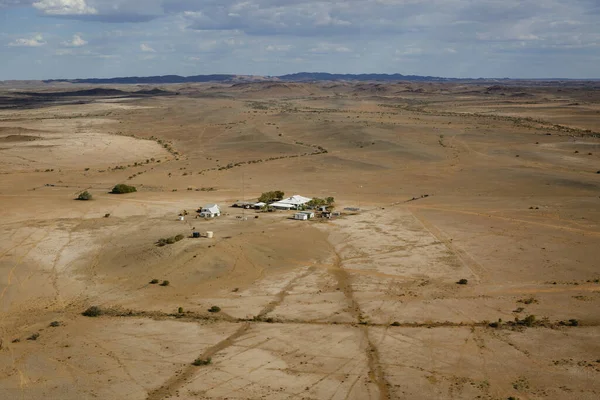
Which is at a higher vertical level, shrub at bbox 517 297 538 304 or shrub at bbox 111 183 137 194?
shrub at bbox 111 183 137 194

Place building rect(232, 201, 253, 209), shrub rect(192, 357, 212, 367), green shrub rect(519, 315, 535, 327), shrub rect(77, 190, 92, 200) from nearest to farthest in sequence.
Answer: shrub rect(192, 357, 212, 367), green shrub rect(519, 315, 535, 327), building rect(232, 201, 253, 209), shrub rect(77, 190, 92, 200)

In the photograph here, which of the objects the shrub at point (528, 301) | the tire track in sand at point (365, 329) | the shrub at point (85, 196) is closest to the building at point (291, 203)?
the tire track in sand at point (365, 329)

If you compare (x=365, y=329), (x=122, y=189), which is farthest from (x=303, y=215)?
(x=122, y=189)

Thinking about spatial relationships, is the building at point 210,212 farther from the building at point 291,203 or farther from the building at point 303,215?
the building at point 303,215

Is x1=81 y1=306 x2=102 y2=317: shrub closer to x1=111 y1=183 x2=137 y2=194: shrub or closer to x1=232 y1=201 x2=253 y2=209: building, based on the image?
x1=232 y1=201 x2=253 y2=209: building

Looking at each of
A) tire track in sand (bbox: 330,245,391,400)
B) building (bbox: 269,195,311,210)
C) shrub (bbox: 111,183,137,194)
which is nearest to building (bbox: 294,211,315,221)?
building (bbox: 269,195,311,210)

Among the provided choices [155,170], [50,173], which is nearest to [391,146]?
[155,170]
